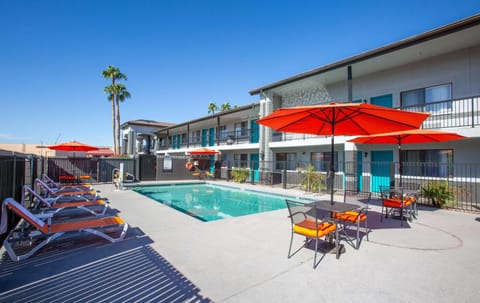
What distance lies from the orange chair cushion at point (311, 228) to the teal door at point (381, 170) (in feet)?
31.4

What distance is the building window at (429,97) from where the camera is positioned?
10.4m

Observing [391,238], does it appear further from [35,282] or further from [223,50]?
[223,50]

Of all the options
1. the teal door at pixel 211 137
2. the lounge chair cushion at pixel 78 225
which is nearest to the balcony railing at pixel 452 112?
the lounge chair cushion at pixel 78 225

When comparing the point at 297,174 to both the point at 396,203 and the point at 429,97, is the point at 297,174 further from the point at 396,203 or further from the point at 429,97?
the point at 396,203

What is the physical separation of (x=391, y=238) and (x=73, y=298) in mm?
5911

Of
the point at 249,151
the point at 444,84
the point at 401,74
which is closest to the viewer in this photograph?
the point at 444,84

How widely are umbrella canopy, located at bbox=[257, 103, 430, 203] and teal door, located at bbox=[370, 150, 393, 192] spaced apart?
7815mm

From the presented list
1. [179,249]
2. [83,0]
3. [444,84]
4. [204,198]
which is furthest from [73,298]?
[444,84]

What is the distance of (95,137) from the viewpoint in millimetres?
52750

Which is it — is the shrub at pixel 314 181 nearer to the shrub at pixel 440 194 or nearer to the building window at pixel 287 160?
the building window at pixel 287 160

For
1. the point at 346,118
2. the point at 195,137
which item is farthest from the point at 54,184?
the point at 195,137

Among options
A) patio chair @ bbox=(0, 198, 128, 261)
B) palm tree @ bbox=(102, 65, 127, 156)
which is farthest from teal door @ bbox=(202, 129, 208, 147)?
patio chair @ bbox=(0, 198, 128, 261)

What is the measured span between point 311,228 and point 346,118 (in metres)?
2.45

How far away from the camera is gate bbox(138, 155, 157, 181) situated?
723 inches
